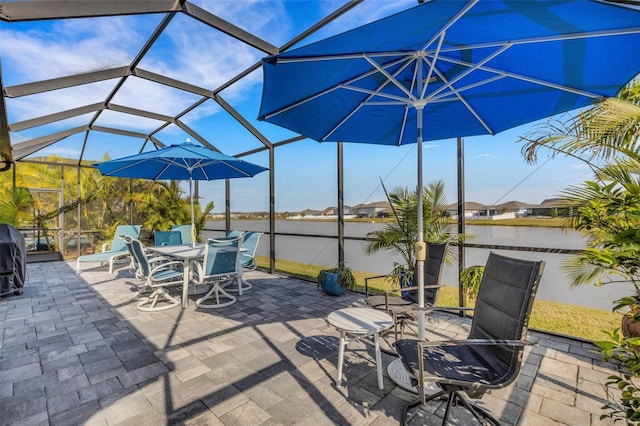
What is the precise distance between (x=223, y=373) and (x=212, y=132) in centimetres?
667

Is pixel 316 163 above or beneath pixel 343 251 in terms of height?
above

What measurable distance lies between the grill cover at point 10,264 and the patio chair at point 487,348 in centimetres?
655

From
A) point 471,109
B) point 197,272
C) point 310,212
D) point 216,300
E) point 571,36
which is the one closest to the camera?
point 571,36

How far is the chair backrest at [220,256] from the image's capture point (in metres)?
4.31

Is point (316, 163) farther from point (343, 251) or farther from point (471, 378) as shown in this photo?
point (471, 378)

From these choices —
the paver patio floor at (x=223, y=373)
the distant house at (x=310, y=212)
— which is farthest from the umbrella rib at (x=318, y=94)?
the distant house at (x=310, y=212)

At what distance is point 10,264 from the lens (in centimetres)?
517

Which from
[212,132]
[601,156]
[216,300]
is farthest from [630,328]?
[212,132]

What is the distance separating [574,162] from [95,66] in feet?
21.4

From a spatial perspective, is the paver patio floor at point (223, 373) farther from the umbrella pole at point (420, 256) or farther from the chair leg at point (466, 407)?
the umbrella pole at point (420, 256)

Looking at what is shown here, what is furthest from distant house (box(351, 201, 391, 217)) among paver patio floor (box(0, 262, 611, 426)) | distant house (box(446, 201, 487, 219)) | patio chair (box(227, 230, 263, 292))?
patio chair (box(227, 230, 263, 292))

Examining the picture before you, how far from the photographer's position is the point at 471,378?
1789mm

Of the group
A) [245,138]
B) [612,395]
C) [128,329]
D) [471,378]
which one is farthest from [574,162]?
[245,138]

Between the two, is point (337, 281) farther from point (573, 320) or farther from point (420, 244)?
point (573, 320)
